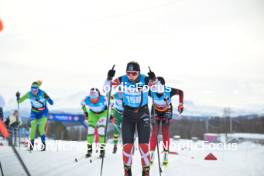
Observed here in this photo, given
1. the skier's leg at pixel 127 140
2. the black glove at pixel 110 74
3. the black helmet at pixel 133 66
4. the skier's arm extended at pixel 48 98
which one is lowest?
the skier's leg at pixel 127 140

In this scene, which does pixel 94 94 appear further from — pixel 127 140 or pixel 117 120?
pixel 127 140

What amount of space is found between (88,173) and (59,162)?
5.81 feet

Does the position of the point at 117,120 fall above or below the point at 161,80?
below

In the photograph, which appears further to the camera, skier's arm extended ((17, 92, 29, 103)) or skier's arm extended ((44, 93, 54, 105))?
skier's arm extended ((44, 93, 54, 105))

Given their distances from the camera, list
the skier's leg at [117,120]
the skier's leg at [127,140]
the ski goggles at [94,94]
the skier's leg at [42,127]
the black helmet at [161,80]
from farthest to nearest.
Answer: the skier's leg at [117,120], the skier's leg at [42,127], the ski goggles at [94,94], the black helmet at [161,80], the skier's leg at [127,140]

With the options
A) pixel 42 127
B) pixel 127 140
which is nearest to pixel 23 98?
pixel 42 127

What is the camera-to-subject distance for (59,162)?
7980mm

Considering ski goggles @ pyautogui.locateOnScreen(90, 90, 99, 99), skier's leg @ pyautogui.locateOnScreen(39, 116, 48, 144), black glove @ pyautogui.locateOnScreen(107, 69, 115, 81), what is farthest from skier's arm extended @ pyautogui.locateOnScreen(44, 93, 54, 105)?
black glove @ pyautogui.locateOnScreen(107, 69, 115, 81)

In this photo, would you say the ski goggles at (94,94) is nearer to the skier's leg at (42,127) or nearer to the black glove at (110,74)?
the skier's leg at (42,127)

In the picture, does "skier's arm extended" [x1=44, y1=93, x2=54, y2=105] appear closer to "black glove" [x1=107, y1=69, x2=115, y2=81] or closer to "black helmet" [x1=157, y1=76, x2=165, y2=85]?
"black helmet" [x1=157, y1=76, x2=165, y2=85]

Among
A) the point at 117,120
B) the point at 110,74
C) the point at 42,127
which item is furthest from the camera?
the point at 117,120

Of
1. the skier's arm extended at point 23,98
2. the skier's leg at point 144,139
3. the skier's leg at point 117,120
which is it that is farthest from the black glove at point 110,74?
the skier's arm extended at point 23,98

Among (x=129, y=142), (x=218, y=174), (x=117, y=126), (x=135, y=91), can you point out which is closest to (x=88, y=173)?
(x=129, y=142)

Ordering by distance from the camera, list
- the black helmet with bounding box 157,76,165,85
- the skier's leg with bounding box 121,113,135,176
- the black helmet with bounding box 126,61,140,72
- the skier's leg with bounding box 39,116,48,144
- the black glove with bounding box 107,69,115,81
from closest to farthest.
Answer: the skier's leg with bounding box 121,113,135,176
the black helmet with bounding box 126,61,140,72
the black glove with bounding box 107,69,115,81
the black helmet with bounding box 157,76,165,85
the skier's leg with bounding box 39,116,48,144
